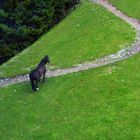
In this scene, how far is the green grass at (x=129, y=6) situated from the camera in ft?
213

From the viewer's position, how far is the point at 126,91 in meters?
45.3

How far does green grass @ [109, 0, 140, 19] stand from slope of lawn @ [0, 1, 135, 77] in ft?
7.77

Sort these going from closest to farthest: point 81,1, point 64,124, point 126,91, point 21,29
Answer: point 64,124, point 126,91, point 21,29, point 81,1

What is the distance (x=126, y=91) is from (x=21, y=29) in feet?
80.1

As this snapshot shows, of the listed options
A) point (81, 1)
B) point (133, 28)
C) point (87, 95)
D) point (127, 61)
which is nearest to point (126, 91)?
point (87, 95)

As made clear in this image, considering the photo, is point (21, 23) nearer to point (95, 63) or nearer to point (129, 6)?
point (129, 6)

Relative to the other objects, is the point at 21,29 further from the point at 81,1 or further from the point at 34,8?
the point at 81,1

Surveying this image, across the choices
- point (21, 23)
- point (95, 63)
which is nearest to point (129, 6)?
point (21, 23)

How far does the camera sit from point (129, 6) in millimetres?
67688

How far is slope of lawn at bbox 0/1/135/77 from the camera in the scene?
54906 millimetres

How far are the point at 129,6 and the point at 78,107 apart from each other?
1072 inches

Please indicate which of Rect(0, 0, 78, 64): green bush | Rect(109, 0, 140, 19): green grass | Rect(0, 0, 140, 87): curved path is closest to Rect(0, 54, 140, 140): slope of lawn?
Rect(0, 0, 140, 87): curved path

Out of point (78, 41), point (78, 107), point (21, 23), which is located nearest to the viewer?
point (78, 107)

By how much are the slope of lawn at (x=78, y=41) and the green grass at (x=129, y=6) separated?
7.77 feet
